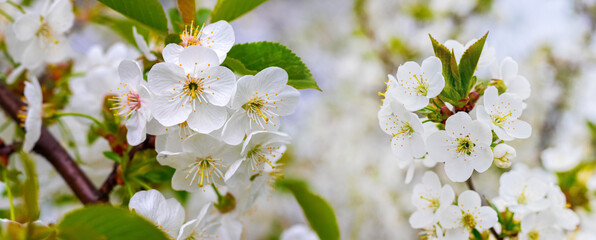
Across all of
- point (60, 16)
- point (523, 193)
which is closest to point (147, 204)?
point (60, 16)

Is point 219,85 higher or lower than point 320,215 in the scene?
higher

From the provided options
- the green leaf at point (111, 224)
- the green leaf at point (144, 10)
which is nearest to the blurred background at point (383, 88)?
the green leaf at point (144, 10)

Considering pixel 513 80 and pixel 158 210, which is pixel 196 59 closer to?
pixel 158 210

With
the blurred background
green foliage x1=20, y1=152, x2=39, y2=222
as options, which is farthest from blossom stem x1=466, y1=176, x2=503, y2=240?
the blurred background

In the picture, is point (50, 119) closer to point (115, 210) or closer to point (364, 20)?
point (115, 210)

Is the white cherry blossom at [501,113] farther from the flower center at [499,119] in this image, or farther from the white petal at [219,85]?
the white petal at [219,85]

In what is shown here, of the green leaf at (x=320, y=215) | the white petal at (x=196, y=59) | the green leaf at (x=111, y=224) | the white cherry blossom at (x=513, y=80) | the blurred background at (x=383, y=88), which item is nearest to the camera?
the green leaf at (x=111, y=224)

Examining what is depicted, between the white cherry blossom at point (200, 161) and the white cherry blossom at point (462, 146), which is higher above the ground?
the white cherry blossom at point (462, 146)

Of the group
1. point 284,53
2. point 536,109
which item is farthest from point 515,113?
point 536,109
